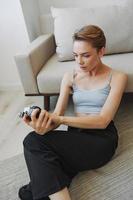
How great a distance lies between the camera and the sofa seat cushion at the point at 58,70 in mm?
1720

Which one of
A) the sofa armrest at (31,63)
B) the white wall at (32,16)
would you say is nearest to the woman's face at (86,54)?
the sofa armrest at (31,63)

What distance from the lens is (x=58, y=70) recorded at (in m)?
1.81

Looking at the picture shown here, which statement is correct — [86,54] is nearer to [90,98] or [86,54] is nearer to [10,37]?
[90,98]

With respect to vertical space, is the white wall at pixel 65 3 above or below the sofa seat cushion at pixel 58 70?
above

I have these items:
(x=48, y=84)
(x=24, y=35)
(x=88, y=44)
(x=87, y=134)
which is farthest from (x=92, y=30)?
(x=24, y=35)

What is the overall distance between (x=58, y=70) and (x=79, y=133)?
72cm

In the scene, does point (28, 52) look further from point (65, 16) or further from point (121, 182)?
point (121, 182)

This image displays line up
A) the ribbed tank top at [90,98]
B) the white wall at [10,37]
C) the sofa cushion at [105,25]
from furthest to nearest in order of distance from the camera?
the white wall at [10,37]
the sofa cushion at [105,25]
the ribbed tank top at [90,98]

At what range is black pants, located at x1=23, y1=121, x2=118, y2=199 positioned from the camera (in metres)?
1.05

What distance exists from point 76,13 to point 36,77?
0.61 m

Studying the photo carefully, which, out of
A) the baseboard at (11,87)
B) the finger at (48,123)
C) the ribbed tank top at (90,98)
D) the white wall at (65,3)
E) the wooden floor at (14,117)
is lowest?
the baseboard at (11,87)

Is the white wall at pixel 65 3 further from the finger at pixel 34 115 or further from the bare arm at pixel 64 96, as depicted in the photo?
the finger at pixel 34 115

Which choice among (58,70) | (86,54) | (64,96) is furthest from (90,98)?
(58,70)

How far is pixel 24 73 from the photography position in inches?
71.7
